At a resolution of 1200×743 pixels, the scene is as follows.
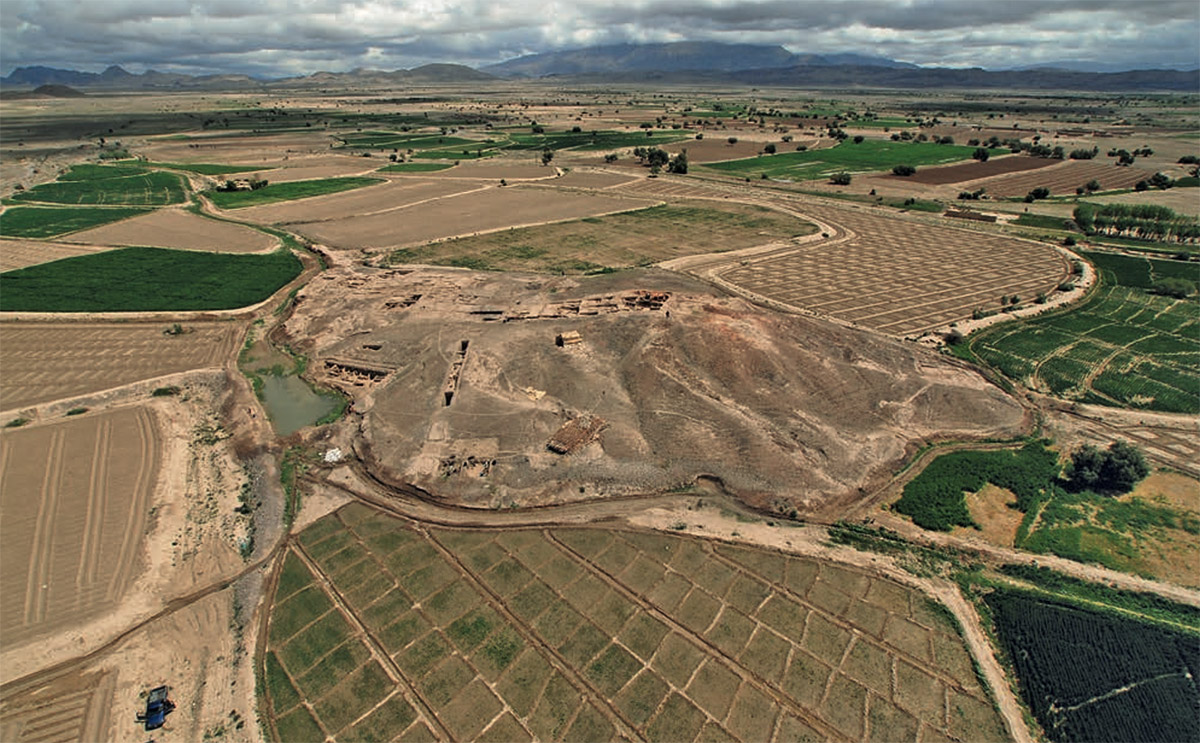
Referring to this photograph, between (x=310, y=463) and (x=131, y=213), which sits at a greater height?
(x=131, y=213)

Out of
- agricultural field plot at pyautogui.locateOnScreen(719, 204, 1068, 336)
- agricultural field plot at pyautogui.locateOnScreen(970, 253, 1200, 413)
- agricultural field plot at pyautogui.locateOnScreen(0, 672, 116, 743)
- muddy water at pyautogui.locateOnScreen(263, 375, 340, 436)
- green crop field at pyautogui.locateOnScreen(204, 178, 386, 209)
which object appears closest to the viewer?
agricultural field plot at pyautogui.locateOnScreen(0, 672, 116, 743)

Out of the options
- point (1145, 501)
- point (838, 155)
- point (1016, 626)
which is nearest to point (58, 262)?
point (1016, 626)

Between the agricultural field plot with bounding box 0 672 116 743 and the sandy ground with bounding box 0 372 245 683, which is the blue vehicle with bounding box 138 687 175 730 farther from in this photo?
the sandy ground with bounding box 0 372 245 683

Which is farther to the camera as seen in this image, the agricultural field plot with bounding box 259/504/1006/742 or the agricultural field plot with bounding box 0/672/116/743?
the agricultural field plot with bounding box 259/504/1006/742

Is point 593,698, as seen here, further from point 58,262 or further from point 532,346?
point 58,262

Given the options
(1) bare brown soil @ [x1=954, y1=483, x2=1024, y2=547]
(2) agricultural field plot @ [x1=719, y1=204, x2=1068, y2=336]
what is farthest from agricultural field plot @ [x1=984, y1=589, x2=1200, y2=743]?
(2) agricultural field plot @ [x1=719, y1=204, x2=1068, y2=336]

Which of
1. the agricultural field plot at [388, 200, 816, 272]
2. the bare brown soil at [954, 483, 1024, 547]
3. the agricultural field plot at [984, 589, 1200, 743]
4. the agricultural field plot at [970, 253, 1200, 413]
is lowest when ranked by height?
the agricultural field plot at [984, 589, 1200, 743]

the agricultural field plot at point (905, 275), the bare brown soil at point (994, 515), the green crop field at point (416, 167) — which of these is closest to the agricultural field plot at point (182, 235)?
the green crop field at point (416, 167)

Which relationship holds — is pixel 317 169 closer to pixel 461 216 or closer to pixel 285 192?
pixel 285 192
